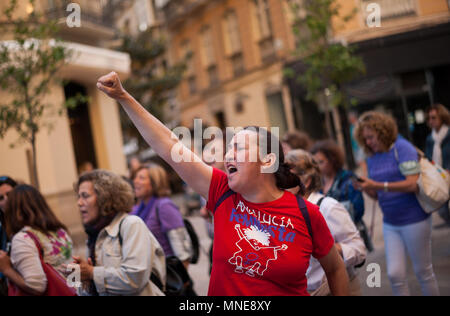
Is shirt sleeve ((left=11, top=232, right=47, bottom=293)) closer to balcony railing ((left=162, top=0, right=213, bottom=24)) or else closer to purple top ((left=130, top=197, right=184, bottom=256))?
purple top ((left=130, top=197, right=184, bottom=256))

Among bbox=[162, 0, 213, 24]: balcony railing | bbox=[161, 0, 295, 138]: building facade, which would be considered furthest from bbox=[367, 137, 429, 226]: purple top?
bbox=[162, 0, 213, 24]: balcony railing

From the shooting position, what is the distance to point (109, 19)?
53.0 feet

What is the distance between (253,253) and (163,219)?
2.33 m

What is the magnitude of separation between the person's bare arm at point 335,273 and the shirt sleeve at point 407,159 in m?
2.02

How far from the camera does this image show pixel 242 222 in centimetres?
212

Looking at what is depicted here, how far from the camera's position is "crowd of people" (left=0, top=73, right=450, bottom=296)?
6.87 ft

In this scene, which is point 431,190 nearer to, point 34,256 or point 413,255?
point 413,255

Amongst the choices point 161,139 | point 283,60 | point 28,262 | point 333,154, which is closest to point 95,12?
point 283,60

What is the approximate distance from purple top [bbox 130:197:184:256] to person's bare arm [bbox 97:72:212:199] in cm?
205

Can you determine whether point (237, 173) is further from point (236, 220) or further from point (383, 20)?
point (383, 20)
